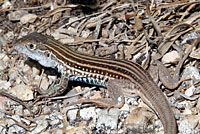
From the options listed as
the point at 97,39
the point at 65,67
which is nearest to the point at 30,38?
the point at 65,67

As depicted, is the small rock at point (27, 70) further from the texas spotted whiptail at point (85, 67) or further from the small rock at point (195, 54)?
the small rock at point (195, 54)

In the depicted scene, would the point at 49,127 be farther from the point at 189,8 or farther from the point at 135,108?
the point at 189,8

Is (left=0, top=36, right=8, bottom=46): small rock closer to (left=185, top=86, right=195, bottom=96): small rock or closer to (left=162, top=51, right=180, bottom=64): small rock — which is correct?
(left=162, top=51, right=180, bottom=64): small rock

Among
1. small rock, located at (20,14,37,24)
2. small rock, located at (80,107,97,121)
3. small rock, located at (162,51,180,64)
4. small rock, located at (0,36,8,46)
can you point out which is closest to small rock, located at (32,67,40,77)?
small rock, located at (0,36,8,46)

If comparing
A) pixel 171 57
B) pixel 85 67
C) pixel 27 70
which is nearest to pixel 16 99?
pixel 27 70

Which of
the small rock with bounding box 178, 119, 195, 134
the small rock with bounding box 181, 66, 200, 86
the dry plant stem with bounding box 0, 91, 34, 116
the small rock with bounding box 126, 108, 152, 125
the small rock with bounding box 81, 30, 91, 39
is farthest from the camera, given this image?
the small rock with bounding box 81, 30, 91, 39

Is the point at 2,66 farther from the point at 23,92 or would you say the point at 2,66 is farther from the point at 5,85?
the point at 23,92
